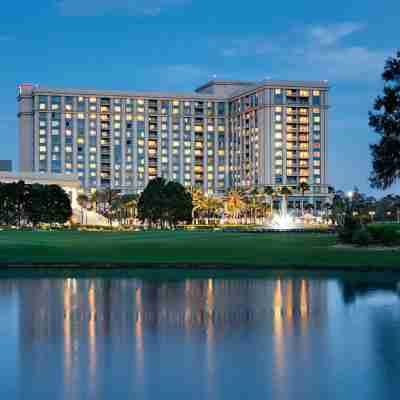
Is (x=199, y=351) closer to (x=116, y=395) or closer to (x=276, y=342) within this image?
(x=276, y=342)

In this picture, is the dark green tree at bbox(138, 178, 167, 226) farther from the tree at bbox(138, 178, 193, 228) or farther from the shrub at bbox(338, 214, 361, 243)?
the shrub at bbox(338, 214, 361, 243)

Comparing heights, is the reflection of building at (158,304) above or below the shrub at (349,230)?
below

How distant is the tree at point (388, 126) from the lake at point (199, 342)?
85.3 feet

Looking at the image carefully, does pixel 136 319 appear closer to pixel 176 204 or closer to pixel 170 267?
pixel 170 267

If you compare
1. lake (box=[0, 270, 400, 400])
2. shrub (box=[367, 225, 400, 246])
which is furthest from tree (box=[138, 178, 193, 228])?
lake (box=[0, 270, 400, 400])

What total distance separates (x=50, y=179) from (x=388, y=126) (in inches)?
5622

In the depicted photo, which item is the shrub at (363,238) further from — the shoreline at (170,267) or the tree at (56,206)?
the tree at (56,206)

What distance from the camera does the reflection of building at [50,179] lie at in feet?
581

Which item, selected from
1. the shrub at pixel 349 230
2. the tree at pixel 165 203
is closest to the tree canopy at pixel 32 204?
the tree at pixel 165 203

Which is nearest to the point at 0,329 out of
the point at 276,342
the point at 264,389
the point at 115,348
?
the point at 115,348

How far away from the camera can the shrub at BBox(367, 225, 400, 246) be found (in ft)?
191

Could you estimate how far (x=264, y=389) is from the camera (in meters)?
12.1

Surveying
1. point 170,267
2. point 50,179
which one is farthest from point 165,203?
point 170,267

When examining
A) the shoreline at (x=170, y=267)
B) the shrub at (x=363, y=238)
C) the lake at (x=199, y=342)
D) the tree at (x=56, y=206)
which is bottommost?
the lake at (x=199, y=342)
